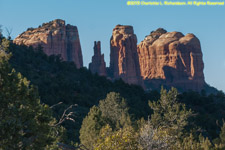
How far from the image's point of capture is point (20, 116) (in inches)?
1083

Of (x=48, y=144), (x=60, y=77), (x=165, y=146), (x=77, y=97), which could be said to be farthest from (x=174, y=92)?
(x=60, y=77)

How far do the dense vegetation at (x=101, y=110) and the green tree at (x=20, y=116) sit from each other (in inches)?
2.4

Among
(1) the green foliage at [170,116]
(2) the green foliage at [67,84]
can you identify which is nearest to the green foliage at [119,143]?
(1) the green foliage at [170,116]

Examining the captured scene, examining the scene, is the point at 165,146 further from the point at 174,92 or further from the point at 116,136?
the point at 174,92

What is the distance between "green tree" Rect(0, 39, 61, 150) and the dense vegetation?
60 millimetres

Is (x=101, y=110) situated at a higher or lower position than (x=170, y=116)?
lower

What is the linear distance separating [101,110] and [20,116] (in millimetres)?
55842

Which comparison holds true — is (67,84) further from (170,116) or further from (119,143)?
(119,143)

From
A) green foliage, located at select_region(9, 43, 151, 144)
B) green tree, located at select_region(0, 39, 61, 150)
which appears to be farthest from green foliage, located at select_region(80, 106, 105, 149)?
green foliage, located at select_region(9, 43, 151, 144)

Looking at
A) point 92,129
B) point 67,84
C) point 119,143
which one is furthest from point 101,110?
point 119,143

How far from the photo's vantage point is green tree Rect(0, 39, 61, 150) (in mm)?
25891

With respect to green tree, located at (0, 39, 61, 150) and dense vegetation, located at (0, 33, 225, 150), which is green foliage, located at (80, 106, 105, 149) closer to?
dense vegetation, located at (0, 33, 225, 150)

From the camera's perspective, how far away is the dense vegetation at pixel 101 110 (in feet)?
97.0

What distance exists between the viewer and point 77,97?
116m
